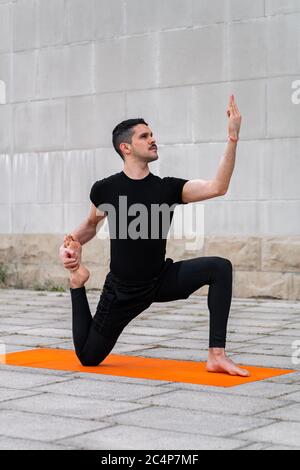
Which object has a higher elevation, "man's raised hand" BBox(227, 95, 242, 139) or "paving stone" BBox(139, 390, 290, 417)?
"man's raised hand" BBox(227, 95, 242, 139)

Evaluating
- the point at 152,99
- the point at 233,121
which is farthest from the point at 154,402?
the point at 152,99

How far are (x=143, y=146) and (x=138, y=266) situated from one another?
31.5 inches

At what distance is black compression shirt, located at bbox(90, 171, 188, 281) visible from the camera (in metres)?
6.21

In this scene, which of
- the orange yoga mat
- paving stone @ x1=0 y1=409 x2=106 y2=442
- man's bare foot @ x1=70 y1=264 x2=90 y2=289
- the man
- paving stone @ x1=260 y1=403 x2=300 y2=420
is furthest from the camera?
man's bare foot @ x1=70 y1=264 x2=90 y2=289

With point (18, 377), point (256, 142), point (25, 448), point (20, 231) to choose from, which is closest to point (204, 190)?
point (18, 377)

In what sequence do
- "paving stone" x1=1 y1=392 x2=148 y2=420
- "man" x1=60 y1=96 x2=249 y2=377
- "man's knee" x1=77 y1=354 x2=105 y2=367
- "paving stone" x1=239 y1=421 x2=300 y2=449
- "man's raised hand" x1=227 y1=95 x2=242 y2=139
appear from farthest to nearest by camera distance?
"man's knee" x1=77 y1=354 x2=105 y2=367
"man" x1=60 y1=96 x2=249 y2=377
"man's raised hand" x1=227 y1=95 x2=242 y2=139
"paving stone" x1=1 y1=392 x2=148 y2=420
"paving stone" x1=239 y1=421 x2=300 y2=449

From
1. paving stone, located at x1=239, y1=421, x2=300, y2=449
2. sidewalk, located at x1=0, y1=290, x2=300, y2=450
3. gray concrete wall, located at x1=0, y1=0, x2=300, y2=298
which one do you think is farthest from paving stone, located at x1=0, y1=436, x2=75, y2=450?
gray concrete wall, located at x1=0, y1=0, x2=300, y2=298

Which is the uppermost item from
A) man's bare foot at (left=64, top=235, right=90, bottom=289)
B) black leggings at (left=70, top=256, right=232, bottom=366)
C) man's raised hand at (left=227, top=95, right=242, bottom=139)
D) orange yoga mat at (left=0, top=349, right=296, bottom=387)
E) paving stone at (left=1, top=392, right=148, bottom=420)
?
man's raised hand at (left=227, top=95, right=242, bottom=139)

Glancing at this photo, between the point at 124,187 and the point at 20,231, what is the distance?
5920mm

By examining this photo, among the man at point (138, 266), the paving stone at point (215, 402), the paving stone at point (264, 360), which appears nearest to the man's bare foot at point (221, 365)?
the man at point (138, 266)

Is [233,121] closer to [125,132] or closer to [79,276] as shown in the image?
[125,132]

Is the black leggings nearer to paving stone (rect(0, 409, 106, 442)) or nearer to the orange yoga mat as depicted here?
the orange yoga mat

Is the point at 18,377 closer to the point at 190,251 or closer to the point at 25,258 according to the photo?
the point at 190,251
